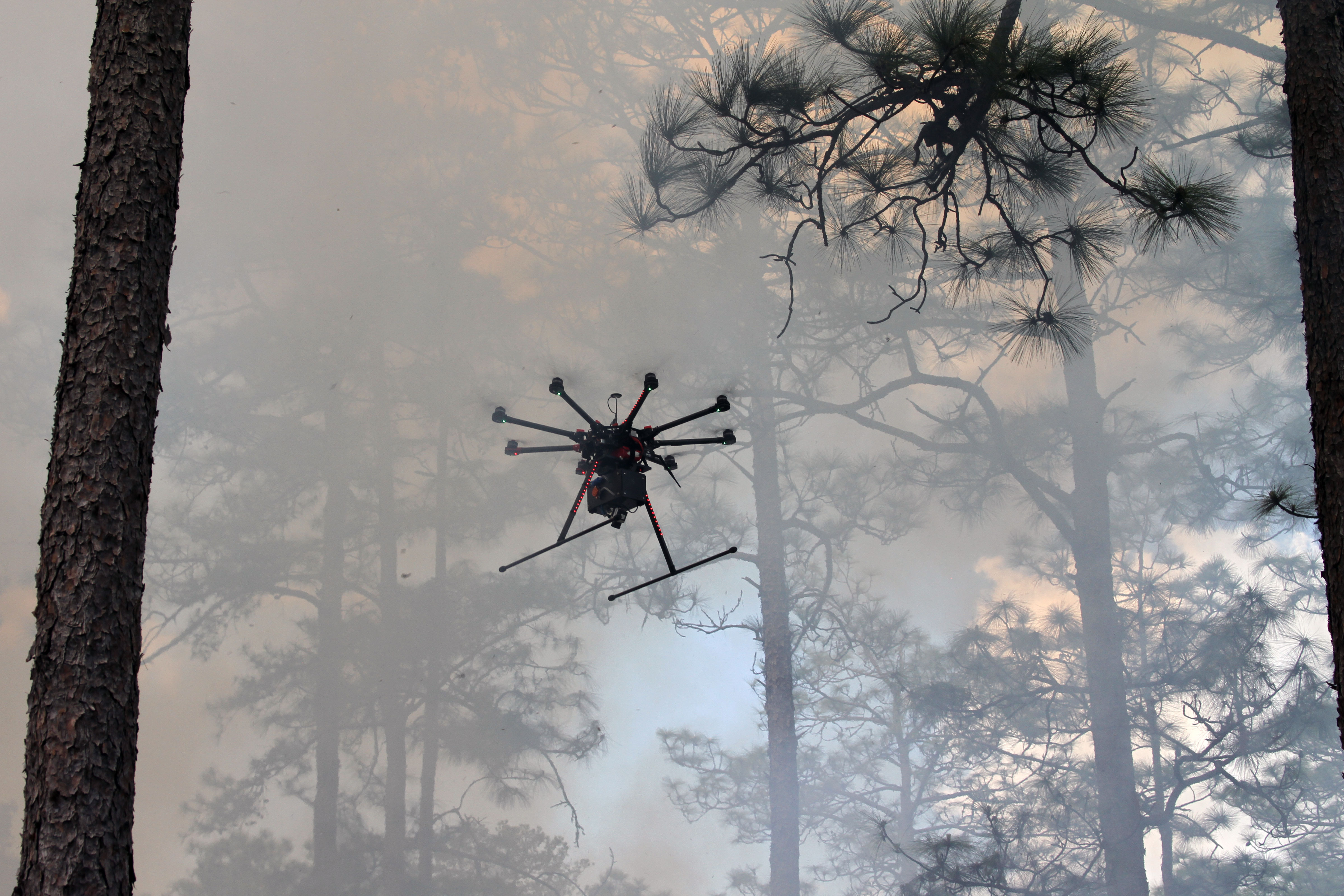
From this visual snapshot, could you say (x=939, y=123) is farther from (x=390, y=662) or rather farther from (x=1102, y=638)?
(x=390, y=662)

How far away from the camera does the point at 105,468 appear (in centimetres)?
183

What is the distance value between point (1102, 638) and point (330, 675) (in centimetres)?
417

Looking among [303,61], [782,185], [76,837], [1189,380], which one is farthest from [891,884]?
[303,61]

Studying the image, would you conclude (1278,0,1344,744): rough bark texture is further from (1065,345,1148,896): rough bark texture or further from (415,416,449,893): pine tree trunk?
(415,416,449,893): pine tree trunk

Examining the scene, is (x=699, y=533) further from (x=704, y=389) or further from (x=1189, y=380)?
(x=1189, y=380)

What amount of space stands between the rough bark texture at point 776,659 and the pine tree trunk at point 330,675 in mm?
2244

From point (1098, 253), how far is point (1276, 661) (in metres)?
2.99

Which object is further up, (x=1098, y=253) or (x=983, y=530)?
(x=1098, y=253)

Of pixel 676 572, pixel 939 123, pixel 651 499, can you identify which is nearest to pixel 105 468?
pixel 676 572

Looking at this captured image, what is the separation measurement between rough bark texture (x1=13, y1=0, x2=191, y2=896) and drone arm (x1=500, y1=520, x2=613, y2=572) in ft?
4.32

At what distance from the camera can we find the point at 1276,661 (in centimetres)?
435

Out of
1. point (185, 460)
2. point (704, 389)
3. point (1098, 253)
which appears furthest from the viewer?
point (704, 389)

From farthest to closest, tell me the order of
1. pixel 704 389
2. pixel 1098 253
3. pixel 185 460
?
1. pixel 704 389
2. pixel 185 460
3. pixel 1098 253

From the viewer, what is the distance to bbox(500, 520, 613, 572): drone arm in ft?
9.96
